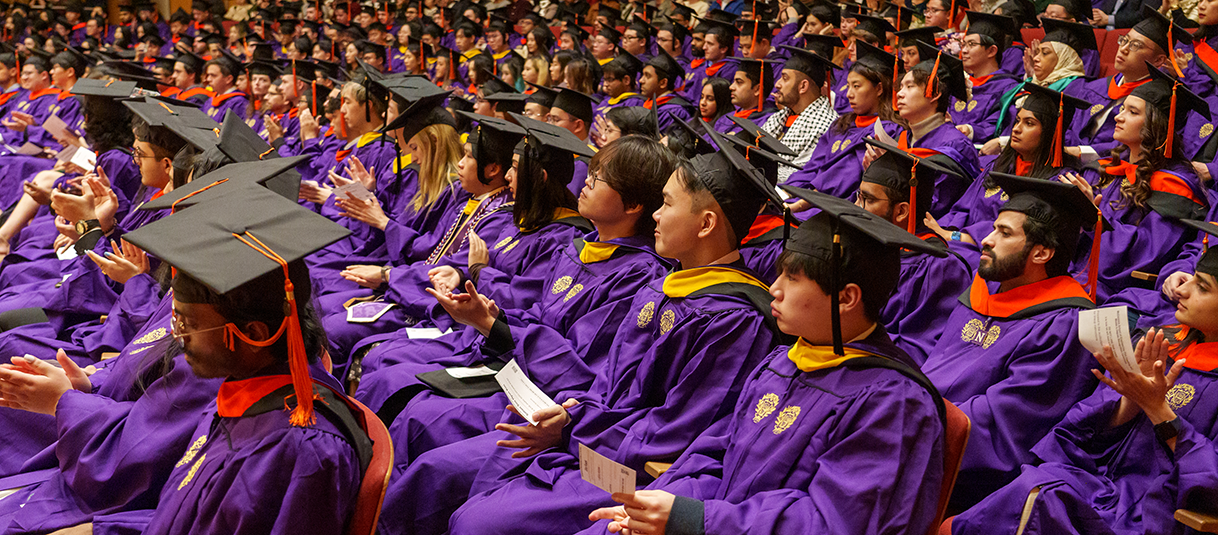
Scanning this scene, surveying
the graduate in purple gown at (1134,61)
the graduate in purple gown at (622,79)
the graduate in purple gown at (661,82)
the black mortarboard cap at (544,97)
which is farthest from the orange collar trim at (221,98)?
the graduate in purple gown at (1134,61)

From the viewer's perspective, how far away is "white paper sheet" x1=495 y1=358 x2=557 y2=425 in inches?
101

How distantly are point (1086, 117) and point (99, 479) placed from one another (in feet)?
18.2

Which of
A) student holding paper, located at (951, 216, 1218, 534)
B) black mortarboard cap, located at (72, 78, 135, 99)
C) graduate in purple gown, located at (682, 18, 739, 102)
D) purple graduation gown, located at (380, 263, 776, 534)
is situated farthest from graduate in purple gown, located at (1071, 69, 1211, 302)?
black mortarboard cap, located at (72, 78, 135, 99)

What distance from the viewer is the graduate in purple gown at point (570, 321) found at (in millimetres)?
2957

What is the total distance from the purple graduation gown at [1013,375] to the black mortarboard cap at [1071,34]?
398 centimetres

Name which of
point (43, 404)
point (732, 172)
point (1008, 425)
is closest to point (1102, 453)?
point (1008, 425)

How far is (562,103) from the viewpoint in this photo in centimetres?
532

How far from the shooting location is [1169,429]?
2.29m

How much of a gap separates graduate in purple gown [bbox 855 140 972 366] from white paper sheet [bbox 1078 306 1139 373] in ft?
3.32

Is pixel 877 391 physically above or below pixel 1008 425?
above

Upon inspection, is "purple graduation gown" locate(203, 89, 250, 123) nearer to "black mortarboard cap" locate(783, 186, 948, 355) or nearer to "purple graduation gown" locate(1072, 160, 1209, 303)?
"purple graduation gown" locate(1072, 160, 1209, 303)

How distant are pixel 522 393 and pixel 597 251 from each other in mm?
807

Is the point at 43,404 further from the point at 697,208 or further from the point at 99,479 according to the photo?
the point at 697,208

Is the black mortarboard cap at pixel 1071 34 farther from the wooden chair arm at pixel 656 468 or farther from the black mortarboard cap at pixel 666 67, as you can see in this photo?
the wooden chair arm at pixel 656 468
